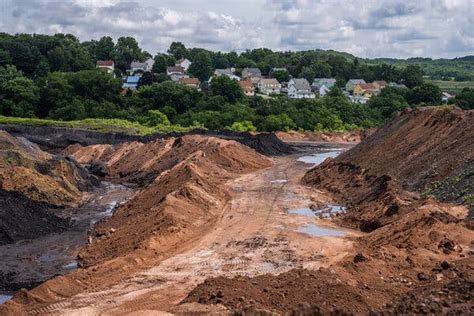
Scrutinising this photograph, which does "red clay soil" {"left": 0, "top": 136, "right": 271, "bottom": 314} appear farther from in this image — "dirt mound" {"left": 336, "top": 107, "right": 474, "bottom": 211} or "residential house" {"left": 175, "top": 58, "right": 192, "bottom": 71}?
"residential house" {"left": 175, "top": 58, "right": 192, "bottom": 71}

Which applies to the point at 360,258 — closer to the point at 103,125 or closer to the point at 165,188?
the point at 165,188

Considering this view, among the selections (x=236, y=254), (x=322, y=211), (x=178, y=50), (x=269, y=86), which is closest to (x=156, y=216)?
(x=236, y=254)

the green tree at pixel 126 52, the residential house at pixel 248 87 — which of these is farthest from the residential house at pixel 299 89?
the green tree at pixel 126 52

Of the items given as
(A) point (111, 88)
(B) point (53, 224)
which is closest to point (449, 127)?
(B) point (53, 224)

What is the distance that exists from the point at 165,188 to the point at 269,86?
299 ft

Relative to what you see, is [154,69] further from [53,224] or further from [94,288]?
[94,288]

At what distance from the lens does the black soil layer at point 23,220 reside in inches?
1001

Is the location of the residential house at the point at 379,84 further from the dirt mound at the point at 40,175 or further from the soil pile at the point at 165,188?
the dirt mound at the point at 40,175

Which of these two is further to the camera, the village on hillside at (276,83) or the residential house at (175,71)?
the residential house at (175,71)

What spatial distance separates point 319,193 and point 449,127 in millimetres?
8340

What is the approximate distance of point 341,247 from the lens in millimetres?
22391

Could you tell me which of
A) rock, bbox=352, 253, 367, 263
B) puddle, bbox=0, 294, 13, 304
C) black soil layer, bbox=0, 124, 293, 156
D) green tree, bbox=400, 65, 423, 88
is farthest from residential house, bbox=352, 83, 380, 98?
puddle, bbox=0, 294, 13, 304

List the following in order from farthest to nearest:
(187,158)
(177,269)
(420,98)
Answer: (420,98), (187,158), (177,269)

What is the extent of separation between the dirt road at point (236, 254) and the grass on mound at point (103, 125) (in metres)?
31.3
